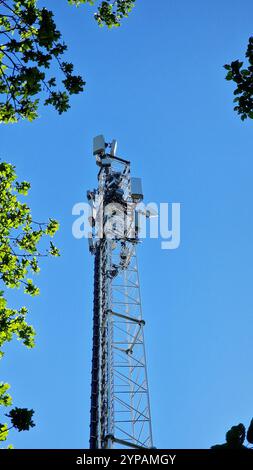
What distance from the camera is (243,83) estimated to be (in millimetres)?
6312

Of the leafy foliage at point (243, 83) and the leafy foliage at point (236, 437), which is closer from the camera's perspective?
the leafy foliage at point (236, 437)

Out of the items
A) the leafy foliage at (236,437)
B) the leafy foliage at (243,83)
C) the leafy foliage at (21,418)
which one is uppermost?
the leafy foliage at (243,83)

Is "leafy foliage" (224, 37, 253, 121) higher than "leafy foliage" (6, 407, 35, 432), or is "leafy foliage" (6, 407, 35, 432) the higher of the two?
"leafy foliage" (224, 37, 253, 121)

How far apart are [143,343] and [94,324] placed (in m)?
2.33

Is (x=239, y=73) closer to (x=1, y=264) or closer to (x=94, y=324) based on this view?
(x=1, y=264)

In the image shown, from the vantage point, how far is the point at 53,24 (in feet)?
25.5

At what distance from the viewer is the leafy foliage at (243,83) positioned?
6219 millimetres

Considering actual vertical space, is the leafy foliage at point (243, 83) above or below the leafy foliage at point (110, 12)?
below

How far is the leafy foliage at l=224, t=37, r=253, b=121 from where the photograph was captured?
6219mm

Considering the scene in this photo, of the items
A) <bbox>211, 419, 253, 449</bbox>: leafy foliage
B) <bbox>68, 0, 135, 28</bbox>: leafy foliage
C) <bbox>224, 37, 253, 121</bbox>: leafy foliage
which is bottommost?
<bbox>211, 419, 253, 449</bbox>: leafy foliage

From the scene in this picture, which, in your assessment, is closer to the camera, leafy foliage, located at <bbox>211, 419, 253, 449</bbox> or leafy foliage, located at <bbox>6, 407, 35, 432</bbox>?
leafy foliage, located at <bbox>211, 419, 253, 449</bbox>

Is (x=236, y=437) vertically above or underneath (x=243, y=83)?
underneath

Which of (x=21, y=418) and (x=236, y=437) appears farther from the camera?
(x=21, y=418)
